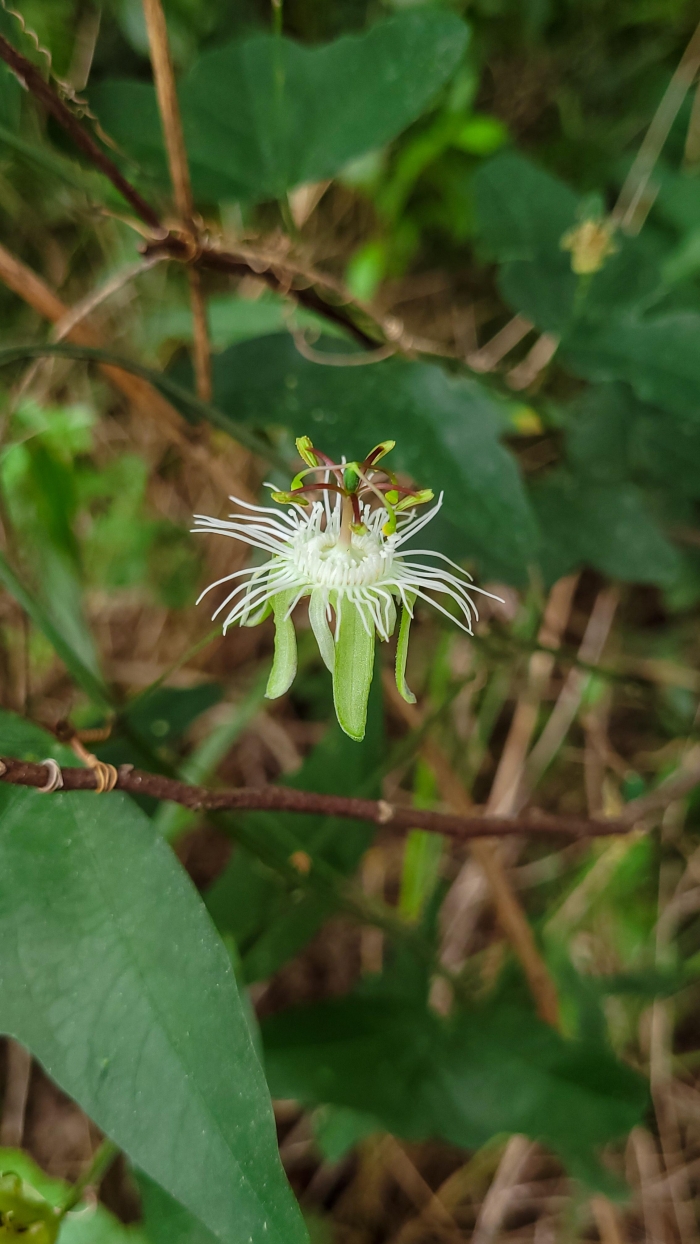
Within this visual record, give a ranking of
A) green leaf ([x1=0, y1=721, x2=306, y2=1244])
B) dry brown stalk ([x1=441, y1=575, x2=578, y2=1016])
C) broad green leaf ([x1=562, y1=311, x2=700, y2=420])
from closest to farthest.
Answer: green leaf ([x1=0, y1=721, x2=306, y2=1244]) < broad green leaf ([x1=562, y1=311, x2=700, y2=420]) < dry brown stalk ([x1=441, y1=575, x2=578, y2=1016])

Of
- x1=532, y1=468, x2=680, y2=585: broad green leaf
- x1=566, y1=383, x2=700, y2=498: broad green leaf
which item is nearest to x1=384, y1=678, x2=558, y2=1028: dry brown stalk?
x1=532, y1=468, x2=680, y2=585: broad green leaf

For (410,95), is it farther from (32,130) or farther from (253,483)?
(253,483)

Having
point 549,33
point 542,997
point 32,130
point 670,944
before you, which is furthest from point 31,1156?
point 549,33

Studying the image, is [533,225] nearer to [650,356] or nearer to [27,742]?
[650,356]

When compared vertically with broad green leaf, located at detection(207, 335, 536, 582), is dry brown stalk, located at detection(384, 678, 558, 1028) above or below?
below

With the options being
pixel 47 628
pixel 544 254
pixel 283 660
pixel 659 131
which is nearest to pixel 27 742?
pixel 47 628

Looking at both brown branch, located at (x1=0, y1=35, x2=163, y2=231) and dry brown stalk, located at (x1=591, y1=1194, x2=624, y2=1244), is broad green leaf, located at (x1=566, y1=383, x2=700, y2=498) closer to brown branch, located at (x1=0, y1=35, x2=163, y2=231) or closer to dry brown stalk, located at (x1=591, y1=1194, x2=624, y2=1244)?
brown branch, located at (x1=0, y1=35, x2=163, y2=231)
